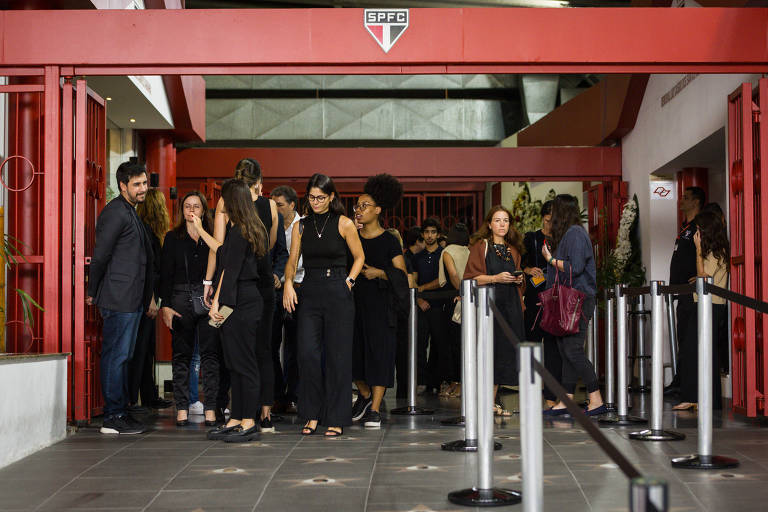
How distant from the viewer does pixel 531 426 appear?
2.69m

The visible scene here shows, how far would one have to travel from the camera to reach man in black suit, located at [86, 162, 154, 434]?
5.43 m

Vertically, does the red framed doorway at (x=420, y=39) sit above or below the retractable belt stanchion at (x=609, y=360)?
above

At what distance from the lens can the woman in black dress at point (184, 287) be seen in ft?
19.4

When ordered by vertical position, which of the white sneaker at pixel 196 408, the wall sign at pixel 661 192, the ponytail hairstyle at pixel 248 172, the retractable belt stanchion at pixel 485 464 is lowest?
the white sneaker at pixel 196 408

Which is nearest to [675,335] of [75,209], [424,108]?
[75,209]

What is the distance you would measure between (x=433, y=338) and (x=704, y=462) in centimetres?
397

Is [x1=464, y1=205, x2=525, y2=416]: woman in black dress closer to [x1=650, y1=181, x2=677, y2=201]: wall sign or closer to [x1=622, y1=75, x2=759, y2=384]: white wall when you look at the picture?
[x1=622, y1=75, x2=759, y2=384]: white wall

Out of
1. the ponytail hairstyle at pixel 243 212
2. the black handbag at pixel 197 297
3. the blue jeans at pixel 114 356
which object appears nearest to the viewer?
the ponytail hairstyle at pixel 243 212

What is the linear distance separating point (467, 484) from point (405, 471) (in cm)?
40

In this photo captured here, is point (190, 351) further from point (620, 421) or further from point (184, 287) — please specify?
point (620, 421)

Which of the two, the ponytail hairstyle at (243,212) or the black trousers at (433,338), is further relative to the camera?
the black trousers at (433,338)

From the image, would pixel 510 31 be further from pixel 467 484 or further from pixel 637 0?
pixel 637 0

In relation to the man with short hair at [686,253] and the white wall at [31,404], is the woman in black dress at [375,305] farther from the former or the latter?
the man with short hair at [686,253]

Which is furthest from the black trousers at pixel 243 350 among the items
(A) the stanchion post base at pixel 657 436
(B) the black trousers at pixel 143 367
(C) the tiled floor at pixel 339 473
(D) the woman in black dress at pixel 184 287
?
(A) the stanchion post base at pixel 657 436
